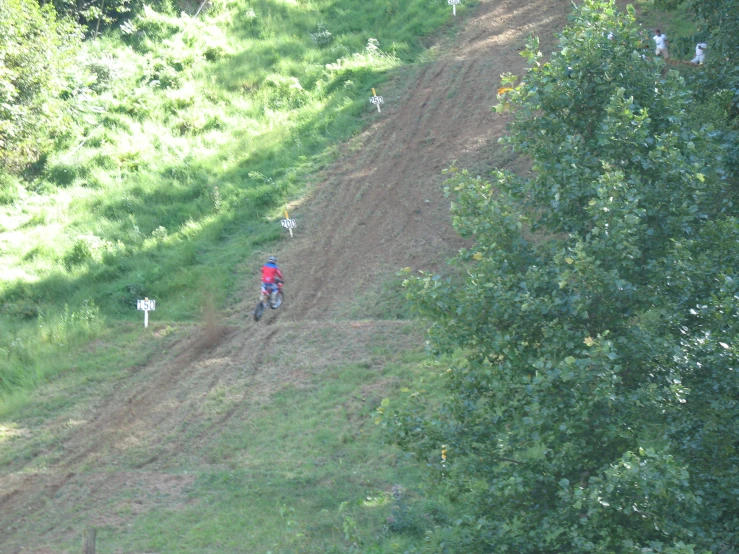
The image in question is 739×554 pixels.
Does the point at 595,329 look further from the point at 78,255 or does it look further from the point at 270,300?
A: the point at 78,255

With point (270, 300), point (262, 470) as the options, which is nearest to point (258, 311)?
point (270, 300)

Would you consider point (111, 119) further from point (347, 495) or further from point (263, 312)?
point (347, 495)

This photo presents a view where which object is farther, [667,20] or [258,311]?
[667,20]

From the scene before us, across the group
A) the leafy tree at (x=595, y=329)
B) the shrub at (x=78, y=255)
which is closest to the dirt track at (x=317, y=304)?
the shrub at (x=78, y=255)

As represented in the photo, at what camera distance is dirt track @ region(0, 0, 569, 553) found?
14500 mm

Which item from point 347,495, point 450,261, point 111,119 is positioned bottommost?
point 347,495

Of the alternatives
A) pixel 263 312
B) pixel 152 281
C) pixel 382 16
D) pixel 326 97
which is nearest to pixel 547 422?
pixel 263 312

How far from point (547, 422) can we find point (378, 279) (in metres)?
12.9

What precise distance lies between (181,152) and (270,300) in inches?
432

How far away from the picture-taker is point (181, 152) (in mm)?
28141

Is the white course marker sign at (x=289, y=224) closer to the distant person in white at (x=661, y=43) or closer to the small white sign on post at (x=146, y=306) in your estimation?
the small white sign on post at (x=146, y=306)

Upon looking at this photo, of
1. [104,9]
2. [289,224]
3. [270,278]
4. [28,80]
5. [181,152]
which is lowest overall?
[270,278]

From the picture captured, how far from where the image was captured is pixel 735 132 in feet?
37.8

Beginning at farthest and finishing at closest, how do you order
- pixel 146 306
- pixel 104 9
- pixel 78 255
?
A: pixel 104 9
pixel 78 255
pixel 146 306
